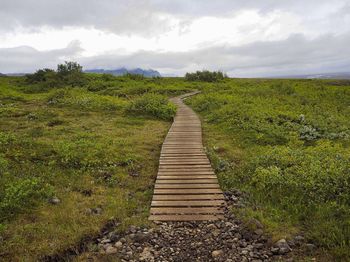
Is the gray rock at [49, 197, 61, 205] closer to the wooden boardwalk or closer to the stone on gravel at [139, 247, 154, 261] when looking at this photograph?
the wooden boardwalk

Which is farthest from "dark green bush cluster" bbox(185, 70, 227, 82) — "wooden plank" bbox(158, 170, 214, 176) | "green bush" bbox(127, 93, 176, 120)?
"wooden plank" bbox(158, 170, 214, 176)

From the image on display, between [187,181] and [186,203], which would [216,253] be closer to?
[186,203]

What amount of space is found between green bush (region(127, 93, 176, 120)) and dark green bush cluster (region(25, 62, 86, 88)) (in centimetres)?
2634

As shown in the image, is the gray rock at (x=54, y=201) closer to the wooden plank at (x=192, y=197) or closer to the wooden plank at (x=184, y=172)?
the wooden plank at (x=192, y=197)

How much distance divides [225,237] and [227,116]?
12932 mm

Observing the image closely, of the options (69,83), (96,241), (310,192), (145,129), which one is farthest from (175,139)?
(69,83)

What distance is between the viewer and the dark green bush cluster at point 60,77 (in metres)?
46.6

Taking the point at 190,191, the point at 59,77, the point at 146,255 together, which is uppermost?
the point at 59,77

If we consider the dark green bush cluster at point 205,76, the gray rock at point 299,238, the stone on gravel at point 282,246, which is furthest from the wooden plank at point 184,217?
the dark green bush cluster at point 205,76

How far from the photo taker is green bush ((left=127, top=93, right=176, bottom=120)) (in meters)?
21.0

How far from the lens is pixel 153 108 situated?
842 inches

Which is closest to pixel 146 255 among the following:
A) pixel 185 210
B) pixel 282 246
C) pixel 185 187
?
pixel 185 210

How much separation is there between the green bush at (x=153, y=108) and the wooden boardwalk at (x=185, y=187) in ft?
24.6

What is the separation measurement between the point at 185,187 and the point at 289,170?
2946 mm
